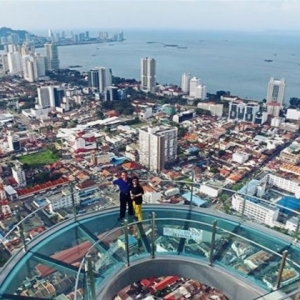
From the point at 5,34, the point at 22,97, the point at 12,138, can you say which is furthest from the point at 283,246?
the point at 5,34

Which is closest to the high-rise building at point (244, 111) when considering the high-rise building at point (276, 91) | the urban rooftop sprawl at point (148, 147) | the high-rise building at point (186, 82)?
the urban rooftop sprawl at point (148, 147)

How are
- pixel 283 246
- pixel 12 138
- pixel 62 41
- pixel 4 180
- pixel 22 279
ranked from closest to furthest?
1. pixel 22 279
2. pixel 283 246
3. pixel 4 180
4. pixel 12 138
5. pixel 62 41

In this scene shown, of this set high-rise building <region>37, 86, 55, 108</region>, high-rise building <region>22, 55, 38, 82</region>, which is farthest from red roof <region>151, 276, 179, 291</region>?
high-rise building <region>22, 55, 38, 82</region>

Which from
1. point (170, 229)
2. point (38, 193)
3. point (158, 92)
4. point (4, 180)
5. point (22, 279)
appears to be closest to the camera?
point (22, 279)

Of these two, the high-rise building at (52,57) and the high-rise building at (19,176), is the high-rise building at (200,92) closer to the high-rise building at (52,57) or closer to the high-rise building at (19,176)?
the high-rise building at (19,176)

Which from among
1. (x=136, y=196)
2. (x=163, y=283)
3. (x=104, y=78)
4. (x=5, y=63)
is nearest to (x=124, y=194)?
(x=136, y=196)

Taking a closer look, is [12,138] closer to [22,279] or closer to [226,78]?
[22,279]
